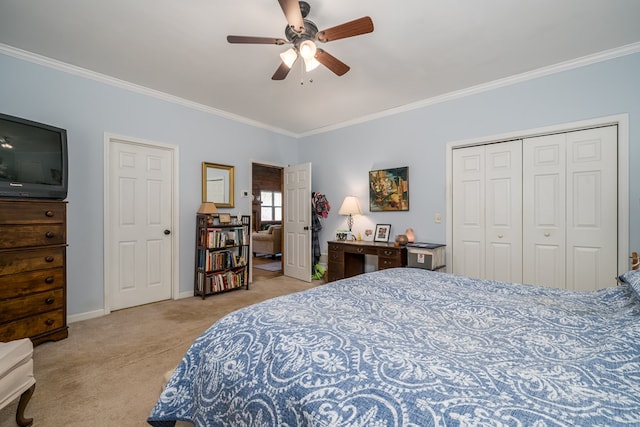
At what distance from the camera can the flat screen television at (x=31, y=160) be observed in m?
2.32

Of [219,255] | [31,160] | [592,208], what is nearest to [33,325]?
[31,160]

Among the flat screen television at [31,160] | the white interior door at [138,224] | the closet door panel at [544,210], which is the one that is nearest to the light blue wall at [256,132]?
the white interior door at [138,224]

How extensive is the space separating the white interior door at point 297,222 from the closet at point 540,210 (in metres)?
2.24

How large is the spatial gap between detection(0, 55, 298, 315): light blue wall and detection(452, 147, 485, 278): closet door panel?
137 inches

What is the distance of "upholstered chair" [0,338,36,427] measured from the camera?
135 centimetres

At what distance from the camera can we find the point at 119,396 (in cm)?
182

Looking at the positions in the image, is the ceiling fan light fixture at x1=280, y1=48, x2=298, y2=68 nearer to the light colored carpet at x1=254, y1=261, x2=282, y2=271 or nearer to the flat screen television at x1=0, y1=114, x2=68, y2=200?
the flat screen television at x1=0, y1=114, x2=68, y2=200

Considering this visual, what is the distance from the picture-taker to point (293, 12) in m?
1.77

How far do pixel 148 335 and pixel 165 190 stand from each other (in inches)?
72.4

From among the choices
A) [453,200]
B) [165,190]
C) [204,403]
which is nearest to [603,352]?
[204,403]

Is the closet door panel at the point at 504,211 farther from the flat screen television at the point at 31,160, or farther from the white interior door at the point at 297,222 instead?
the flat screen television at the point at 31,160

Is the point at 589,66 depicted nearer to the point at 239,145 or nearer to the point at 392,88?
the point at 392,88

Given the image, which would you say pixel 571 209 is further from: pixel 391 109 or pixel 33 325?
pixel 33 325

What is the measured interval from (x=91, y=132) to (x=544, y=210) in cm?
500
